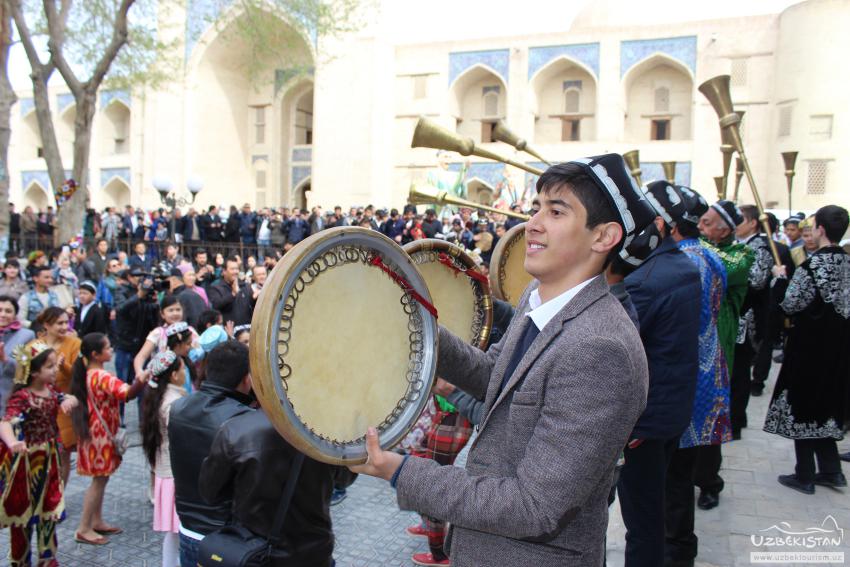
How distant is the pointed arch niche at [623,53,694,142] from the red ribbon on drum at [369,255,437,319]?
Result: 79.3 ft

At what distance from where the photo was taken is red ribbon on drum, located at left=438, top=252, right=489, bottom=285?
8.85 feet

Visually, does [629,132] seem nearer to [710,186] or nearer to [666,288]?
[710,186]

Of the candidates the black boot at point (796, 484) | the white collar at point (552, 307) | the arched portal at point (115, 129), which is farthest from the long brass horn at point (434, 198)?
the arched portal at point (115, 129)

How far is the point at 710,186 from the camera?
22.5m

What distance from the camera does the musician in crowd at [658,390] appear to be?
296cm

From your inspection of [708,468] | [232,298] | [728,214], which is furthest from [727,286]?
[232,298]

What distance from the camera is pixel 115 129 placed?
101ft

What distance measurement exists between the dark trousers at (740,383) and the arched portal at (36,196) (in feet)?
112

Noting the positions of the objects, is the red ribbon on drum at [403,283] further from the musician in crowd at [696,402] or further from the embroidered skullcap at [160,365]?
the embroidered skullcap at [160,365]

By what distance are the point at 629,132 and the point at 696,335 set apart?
79.5 ft

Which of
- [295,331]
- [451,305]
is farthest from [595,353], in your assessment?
[451,305]

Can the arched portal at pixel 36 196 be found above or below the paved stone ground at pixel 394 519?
above

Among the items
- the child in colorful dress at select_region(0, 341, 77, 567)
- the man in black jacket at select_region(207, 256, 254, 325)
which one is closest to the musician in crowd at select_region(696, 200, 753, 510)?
the child in colorful dress at select_region(0, 341, 77, 567)

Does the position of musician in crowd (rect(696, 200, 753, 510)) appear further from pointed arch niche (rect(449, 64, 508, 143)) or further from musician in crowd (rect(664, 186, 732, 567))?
pointed arch niche (rect(449, 64, 508, 143))
